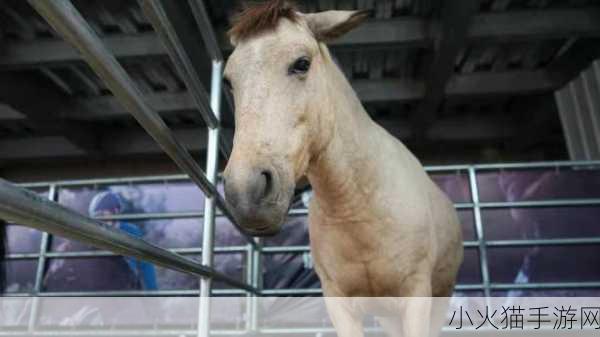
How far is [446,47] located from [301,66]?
2375mm

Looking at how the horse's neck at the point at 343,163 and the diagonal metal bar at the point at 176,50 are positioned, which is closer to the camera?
the diagonal metal bar at the point at 176,50

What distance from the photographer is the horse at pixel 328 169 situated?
3.01ft

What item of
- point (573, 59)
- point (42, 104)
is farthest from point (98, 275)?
point (573, 59)

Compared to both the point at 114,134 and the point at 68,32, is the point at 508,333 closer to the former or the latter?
the point at 68,32

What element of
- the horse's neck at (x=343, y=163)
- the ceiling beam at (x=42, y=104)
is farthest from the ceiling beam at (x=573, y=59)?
the ceiling beam at (x=42, y=104)

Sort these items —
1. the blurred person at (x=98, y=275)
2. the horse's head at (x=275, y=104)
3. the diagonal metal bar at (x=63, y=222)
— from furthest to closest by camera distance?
the blurred person at (x=98, y=275), the horse's head at (x=275, y=104), the diagonal metal bar at (x=63, y=222)

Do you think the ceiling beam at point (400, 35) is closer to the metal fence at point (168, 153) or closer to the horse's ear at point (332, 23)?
the metal fence at point (168, 153)

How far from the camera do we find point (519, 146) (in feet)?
17.0

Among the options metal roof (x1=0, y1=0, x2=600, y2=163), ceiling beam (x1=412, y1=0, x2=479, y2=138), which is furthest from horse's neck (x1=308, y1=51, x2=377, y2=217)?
ceiling beam (x1=412, y1=0, x2=479, y2=138)

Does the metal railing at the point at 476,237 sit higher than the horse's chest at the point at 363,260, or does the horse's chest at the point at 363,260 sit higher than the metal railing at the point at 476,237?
the metal railing at the point at 476,237

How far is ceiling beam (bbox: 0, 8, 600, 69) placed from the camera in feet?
10.2

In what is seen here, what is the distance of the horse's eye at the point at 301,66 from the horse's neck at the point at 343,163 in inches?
6.3

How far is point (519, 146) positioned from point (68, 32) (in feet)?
17.6

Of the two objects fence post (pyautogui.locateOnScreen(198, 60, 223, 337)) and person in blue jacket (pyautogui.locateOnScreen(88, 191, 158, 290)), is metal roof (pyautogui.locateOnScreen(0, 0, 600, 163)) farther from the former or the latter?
person in blue jacket (pyautogui.locateOnScreen(88, 191, 158, 290))
